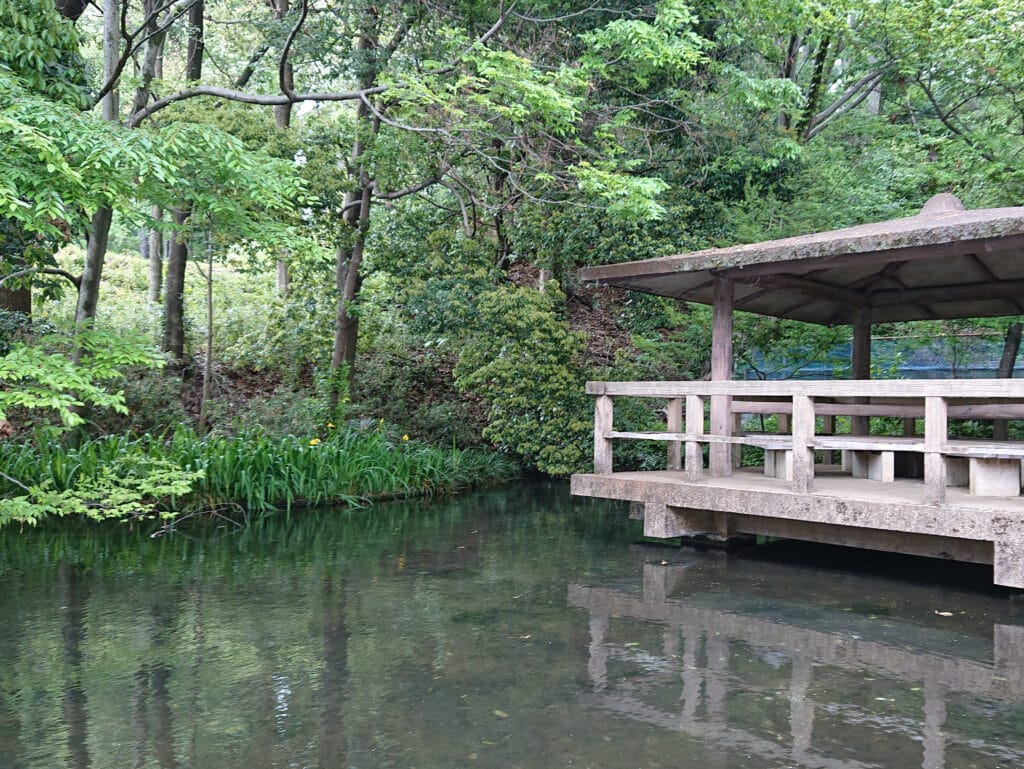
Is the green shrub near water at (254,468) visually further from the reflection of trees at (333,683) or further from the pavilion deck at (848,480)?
the pavilion deck at (848,480)

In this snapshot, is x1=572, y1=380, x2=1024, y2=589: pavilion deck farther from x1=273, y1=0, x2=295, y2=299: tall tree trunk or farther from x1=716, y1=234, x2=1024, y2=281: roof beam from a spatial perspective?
x1=273, y1=0, x2=295, y2=299: tall tree trunk

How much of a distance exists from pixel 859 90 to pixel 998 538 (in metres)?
12.4

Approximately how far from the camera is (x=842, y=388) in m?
6.56

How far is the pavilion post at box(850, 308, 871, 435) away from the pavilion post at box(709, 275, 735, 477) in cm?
219

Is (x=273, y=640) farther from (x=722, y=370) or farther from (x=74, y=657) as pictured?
(x=722, y=370)

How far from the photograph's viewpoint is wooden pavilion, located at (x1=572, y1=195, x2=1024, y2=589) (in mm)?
6066

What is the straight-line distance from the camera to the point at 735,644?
5.12 meters

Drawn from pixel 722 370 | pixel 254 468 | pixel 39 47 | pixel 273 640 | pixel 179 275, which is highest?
pixel 39 47

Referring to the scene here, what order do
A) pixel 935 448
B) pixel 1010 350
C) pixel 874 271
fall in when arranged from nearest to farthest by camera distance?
pixel 935 448 → pixel 874 271 → pixel 1010 350

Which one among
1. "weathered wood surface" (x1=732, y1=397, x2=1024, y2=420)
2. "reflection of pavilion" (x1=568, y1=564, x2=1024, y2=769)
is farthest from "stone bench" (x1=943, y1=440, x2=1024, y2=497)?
"reflection of pavilion" (x1=568, y1=564, x2=1024, y2=769)

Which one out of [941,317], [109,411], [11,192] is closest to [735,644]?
[11,192]

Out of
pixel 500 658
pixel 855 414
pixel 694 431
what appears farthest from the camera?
pixel 855 414

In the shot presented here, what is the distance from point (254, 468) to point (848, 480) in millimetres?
6668

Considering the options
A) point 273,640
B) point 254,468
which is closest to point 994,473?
point 273,640
